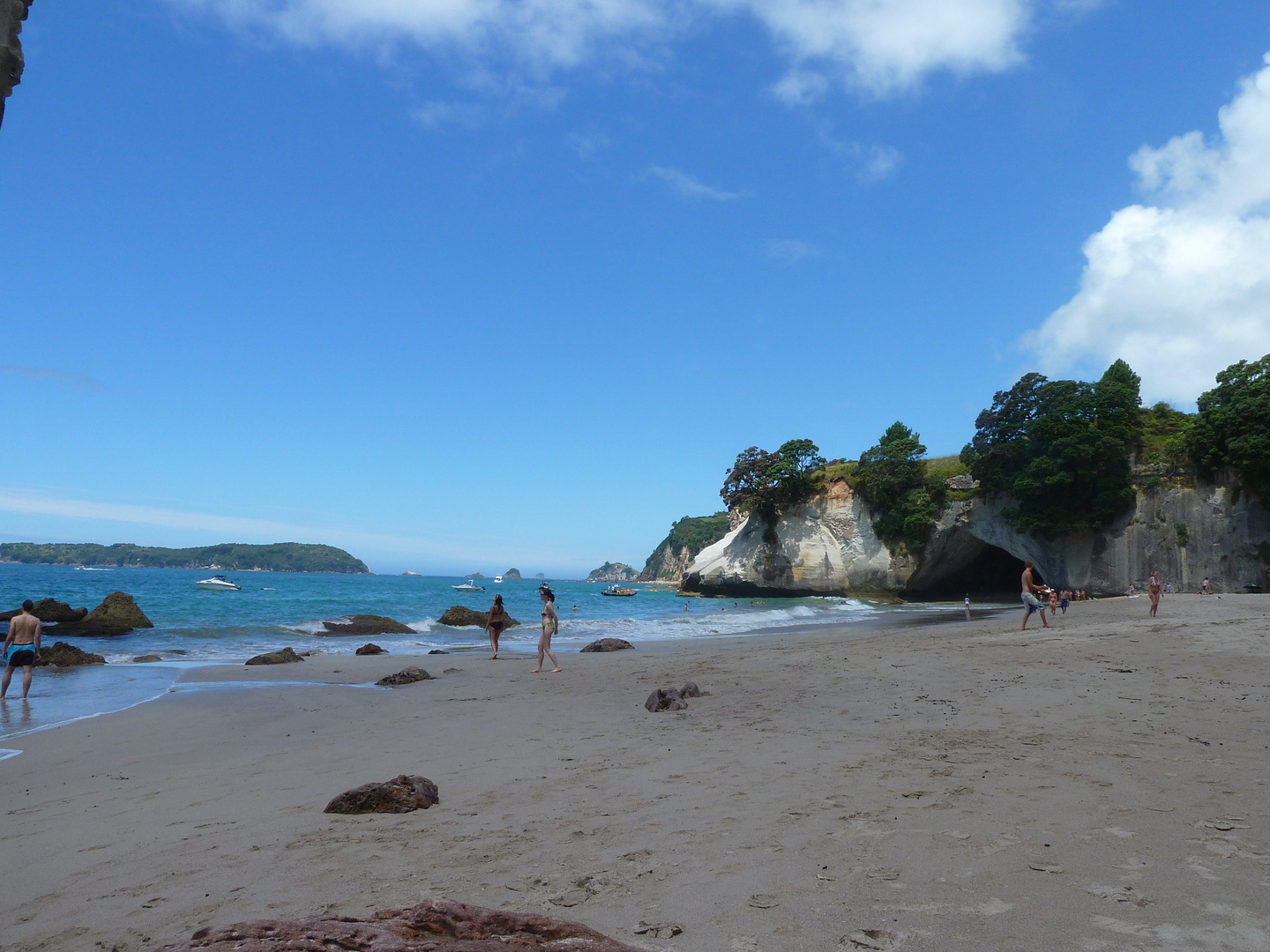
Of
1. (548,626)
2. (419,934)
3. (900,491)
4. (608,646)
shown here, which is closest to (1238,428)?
(900,491)

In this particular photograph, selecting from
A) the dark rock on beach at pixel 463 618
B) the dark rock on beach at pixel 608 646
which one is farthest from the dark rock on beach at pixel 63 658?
the dark rock on beach at pixel 463 618

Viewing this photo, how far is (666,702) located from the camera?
898 centimetres

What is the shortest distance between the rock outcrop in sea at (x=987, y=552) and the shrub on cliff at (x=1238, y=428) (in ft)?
4.41

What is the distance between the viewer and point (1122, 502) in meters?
38.2

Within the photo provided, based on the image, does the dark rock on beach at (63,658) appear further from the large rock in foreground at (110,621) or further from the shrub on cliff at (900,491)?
the shrub on cliff at (900,491)

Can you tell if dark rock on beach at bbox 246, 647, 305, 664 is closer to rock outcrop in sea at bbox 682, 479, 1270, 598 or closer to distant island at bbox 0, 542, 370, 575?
rock outcrop in sea at bbox 682, 479, 1270, 598

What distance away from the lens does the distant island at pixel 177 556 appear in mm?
150250

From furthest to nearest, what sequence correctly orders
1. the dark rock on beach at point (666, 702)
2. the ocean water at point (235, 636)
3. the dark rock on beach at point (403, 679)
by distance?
1. the dark rock on beach at point (403, 679)
2. the ocean water at point (235, 636)
3. the dark rock on beach at point (666, 702)

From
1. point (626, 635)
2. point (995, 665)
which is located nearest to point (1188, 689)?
point (995, 665)

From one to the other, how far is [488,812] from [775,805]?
1906 mm

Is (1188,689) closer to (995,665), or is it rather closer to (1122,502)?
(995,665)

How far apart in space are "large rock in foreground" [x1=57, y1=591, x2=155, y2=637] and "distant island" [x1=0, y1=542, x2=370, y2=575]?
151 meters

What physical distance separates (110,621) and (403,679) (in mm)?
15921

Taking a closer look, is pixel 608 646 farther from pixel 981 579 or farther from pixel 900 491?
pixel 981 579
